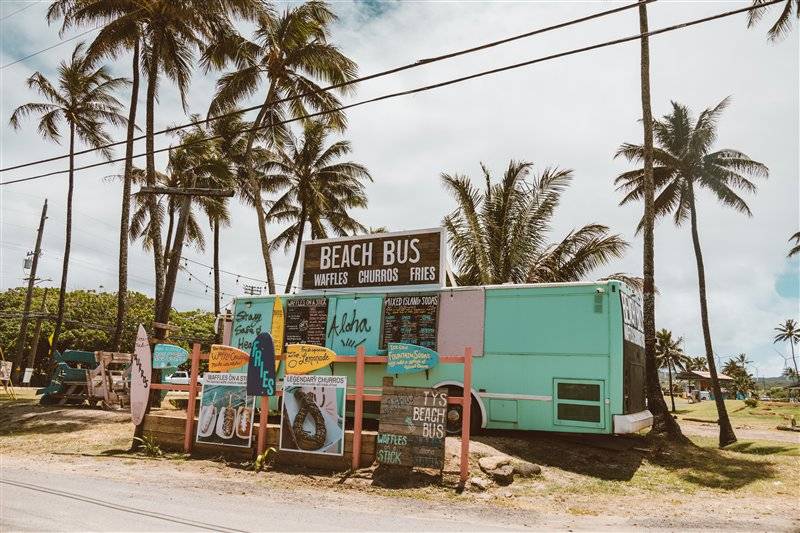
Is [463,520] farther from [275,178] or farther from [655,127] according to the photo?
[275,178]

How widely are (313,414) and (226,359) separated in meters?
2.48

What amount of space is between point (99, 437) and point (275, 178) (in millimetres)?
18113

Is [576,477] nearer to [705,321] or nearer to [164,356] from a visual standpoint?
[164,356]

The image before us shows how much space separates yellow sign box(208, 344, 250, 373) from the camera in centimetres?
1092

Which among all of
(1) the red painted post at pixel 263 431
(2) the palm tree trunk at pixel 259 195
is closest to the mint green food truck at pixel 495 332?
(1) the red painted post at pixel 263 431

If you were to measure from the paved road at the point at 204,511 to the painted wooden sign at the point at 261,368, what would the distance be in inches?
86.2

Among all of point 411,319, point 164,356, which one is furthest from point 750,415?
point 164,356

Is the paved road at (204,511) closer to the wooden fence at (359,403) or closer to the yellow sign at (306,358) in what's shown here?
the wooden fence at (359,403)

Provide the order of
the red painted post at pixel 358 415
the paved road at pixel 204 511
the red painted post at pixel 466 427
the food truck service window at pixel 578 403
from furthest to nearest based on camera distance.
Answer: the food truck service window at pixel 578 403 → the red painted post at pixel 358 415 → the red painted post at pixel 466 427 → the paved road at pixel 204 511

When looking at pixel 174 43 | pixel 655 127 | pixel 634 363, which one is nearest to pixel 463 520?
pixel 634 363

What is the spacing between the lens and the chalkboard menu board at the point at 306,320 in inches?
494

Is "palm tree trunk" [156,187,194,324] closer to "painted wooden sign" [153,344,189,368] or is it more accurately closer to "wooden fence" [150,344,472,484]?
"painted wooden sign" [153,344,189,368]

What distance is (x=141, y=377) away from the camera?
38.4 feet

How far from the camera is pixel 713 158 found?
20.1 m
